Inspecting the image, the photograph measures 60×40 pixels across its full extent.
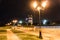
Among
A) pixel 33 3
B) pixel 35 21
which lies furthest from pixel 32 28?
pixel 35 21

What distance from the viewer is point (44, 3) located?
22.7m

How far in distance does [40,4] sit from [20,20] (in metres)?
88.1

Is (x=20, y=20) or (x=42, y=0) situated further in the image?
(x=20, y=20)

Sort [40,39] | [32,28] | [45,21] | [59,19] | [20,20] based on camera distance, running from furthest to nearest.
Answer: [20,20], [45,21], [59,19], [32,28], [40,39]

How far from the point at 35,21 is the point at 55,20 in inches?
377

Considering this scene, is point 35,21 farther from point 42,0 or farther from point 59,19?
point 42,0

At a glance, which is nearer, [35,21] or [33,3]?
[33,3]

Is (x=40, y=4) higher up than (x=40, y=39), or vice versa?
(x=40, y=4)

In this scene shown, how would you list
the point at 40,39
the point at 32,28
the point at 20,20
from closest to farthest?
the point at 40,39 → the point at 32,28 → the point at 20,20

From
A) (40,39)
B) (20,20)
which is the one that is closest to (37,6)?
(40,39)

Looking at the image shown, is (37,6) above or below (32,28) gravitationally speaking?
above

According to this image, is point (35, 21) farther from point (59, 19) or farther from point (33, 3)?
point (33, 3)

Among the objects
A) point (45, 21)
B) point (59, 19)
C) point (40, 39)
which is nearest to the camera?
point (40, 39)

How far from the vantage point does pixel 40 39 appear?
22.2m
